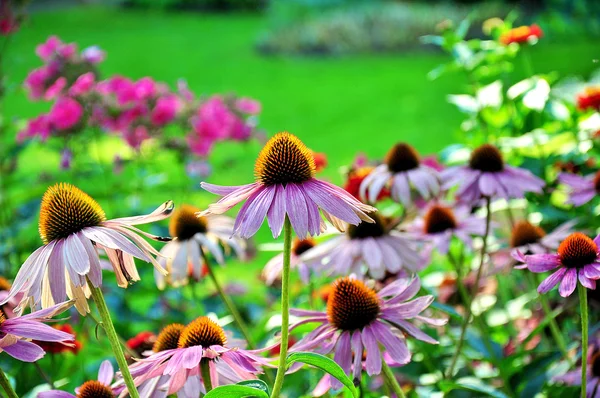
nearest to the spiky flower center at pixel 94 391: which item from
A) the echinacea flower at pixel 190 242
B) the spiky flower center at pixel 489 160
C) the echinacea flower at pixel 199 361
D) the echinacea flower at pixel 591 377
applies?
the echinacea flower at pixel 199 361

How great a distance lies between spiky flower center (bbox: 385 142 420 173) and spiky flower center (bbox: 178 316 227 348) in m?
0.73

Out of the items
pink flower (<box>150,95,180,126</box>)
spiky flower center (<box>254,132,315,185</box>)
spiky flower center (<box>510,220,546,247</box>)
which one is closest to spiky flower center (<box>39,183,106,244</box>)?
spiky flower center (<box>254,132,315,185</box>)

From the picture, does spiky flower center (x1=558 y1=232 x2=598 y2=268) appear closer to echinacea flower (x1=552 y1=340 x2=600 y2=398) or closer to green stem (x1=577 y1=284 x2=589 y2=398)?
green stem (x1=577 y1=284 x2=589 y2=398)

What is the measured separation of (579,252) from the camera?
108 centimetres

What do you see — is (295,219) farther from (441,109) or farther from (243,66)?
(243,66)

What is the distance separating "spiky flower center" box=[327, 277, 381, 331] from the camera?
3.62 ft

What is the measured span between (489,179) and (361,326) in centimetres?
54

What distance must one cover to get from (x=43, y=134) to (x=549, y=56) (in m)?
6.40

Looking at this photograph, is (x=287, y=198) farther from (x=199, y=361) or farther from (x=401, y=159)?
(x=401, y=159)

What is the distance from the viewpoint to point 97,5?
1334cm

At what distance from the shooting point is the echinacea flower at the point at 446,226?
161 cm

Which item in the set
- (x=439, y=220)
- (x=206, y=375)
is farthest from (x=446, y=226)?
(x=206, y=375)

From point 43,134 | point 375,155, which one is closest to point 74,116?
point 43,134

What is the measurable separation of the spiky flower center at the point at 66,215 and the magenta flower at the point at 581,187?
0.98m
